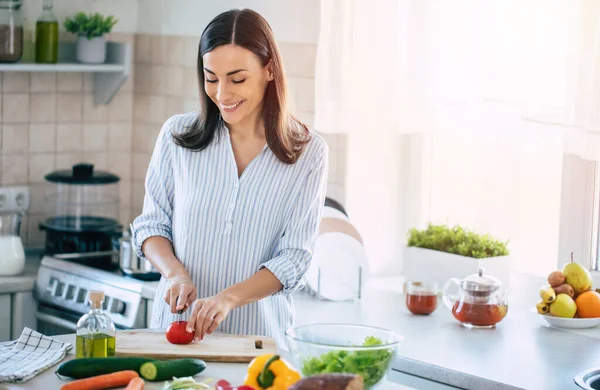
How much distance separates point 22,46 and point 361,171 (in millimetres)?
1279

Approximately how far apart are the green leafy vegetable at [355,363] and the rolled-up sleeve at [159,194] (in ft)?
2.52

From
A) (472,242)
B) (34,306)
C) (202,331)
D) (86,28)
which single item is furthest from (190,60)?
(202,331)

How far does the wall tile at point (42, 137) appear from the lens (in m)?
3.96

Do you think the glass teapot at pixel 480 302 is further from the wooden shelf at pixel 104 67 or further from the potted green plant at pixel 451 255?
the wooden shelf at pixel 104 67

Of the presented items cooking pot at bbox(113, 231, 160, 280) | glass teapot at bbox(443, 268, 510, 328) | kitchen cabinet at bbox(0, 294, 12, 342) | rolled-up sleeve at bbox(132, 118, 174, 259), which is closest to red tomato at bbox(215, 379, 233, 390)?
rolled-up sleeve at bbox(132, 118, 174, 259)

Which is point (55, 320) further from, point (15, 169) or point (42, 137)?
point (42, 137)

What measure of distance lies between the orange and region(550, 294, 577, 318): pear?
3 cm

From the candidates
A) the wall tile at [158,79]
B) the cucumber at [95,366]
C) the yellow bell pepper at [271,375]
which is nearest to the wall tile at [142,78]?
the wall tile at [158,79]

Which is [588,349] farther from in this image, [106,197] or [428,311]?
[106,197]

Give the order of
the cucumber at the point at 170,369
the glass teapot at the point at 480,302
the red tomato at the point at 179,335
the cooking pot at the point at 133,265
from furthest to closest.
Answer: the cooking pot at the point at 133,265
the glass teapot at the point at 480,302
the red tomato at the point at 179,335
the cucumber at the point at 170,369

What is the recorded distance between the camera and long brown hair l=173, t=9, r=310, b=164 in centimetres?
240

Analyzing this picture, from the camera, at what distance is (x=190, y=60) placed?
396cm

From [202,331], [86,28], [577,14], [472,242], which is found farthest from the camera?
[86,28]

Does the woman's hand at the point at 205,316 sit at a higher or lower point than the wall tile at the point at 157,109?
lower
